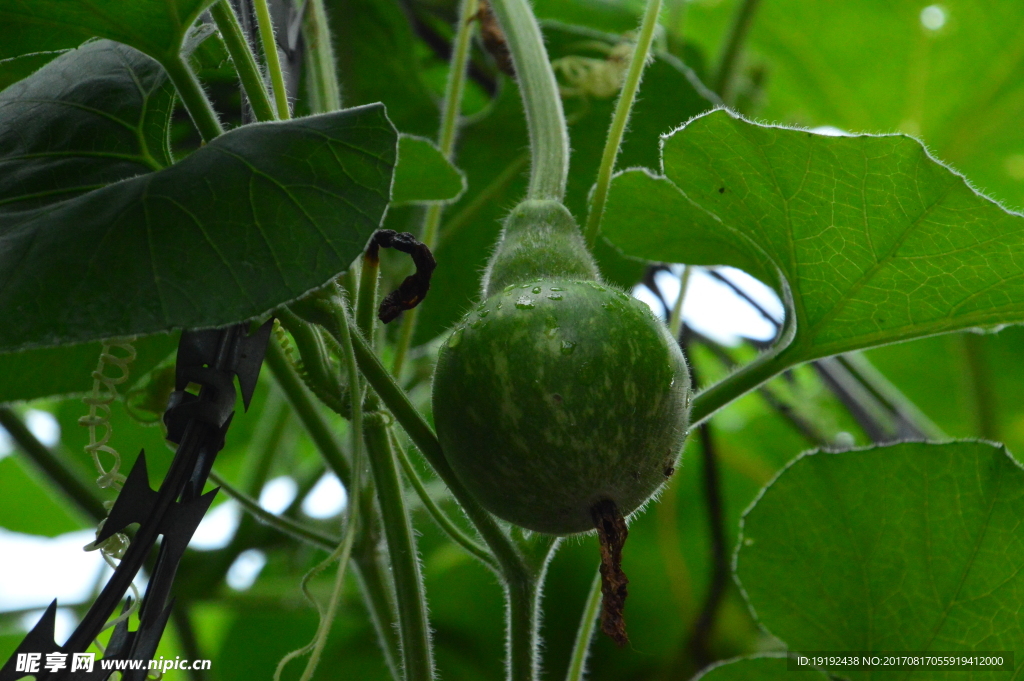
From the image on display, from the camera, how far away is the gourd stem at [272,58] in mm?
754

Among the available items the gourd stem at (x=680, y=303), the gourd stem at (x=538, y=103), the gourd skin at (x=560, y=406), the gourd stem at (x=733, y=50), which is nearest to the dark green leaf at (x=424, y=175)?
the gourd stem at (x=538, y=103)

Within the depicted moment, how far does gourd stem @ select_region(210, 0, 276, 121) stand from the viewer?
26.7 inches

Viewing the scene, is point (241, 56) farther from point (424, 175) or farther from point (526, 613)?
point (526, 613)

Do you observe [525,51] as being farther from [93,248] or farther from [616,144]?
[93,248]

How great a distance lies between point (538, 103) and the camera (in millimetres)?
788

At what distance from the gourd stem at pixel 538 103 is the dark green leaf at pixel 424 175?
0.16 metres

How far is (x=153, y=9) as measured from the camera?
66 cm

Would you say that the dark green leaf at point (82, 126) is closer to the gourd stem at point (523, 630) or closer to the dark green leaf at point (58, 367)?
the dark green leaf at point (58, 367)

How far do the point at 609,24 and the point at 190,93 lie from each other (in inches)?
46.9

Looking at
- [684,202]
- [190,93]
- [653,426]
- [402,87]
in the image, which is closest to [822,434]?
[684,202]

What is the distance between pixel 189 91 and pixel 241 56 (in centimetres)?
5

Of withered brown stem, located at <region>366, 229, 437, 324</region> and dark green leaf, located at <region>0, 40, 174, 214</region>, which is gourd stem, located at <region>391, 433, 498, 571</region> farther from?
dark green leaf, located at <region>0, 40, 174, 214</region>

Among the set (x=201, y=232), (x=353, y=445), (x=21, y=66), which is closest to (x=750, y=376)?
(x=353, y=445)

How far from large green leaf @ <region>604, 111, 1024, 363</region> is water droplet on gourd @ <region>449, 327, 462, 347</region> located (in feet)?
0.85
